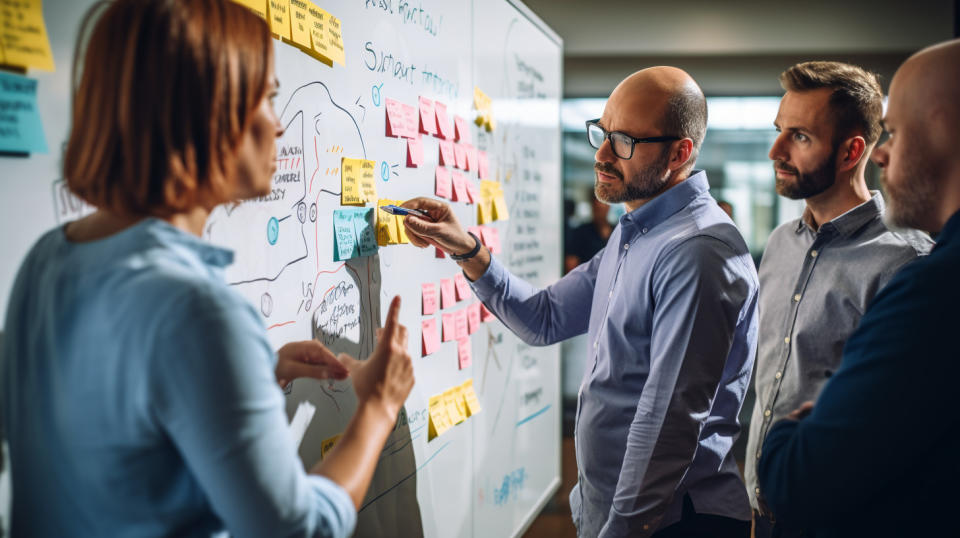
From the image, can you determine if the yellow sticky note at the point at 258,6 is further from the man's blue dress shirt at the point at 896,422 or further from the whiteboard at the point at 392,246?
the man's blue dress shirt at the point at 896,422

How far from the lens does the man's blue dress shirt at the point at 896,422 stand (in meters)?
0.80

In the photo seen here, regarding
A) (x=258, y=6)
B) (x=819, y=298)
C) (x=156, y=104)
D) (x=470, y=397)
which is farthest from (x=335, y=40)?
(x=819, y=298)

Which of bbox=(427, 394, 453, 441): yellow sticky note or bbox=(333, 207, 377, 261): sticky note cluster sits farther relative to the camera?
bbox=(427, 394, 453, 441): yellow sticky note

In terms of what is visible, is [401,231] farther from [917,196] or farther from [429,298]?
[917,196]

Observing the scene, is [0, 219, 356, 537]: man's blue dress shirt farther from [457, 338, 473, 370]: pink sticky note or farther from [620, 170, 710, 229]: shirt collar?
[457, 338, 473, 370]: pink sticky note

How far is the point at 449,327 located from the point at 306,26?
93cm

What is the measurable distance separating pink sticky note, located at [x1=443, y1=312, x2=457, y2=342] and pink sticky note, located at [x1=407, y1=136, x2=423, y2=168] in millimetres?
451

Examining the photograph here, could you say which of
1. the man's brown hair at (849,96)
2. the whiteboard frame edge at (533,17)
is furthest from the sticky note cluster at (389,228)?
the whiteboard frame edge at (533,17)

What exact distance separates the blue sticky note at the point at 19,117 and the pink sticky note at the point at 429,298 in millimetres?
1051

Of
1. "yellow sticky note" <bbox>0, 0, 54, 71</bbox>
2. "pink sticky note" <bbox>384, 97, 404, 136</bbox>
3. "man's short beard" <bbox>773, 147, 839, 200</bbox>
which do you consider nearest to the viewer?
"yellow sticky note" <bbox>0, 0, 54, 71</bbox>

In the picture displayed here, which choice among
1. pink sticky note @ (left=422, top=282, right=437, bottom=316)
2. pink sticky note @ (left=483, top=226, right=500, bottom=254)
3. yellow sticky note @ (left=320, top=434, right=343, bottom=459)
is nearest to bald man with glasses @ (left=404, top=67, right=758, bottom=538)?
pink sticky note @ (left=422, top=282, right=437, bottom=316)

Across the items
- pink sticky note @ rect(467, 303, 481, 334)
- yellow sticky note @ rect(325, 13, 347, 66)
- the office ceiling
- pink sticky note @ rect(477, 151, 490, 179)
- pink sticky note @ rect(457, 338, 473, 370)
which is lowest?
pink sticky note @ rect(457, 338, 473, 370)

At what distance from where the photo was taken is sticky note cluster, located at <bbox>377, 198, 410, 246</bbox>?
4.97 feet

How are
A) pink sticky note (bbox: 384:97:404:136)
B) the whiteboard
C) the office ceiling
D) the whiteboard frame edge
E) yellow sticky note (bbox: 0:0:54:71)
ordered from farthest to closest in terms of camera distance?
the office ceiling → the whiteboard frame edge → pink sticky note (bbox: 384:97:404:136) → the whiteboard → yellow sticky note (bbox: 0:0:54:71)
